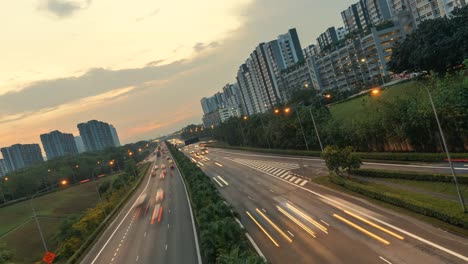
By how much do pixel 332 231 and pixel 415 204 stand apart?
313 inches

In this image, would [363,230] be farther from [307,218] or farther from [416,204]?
[307,218]

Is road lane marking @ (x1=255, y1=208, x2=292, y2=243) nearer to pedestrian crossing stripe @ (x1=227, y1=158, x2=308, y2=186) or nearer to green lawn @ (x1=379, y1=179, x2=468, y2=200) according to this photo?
pedestrian crossing stripe @ (x1=227, y1=158, x2=308, y2=186)

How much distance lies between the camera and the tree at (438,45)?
2517 inches

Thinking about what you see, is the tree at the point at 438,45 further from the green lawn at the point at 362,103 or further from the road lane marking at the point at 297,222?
the road lane marking at the point at 297,222

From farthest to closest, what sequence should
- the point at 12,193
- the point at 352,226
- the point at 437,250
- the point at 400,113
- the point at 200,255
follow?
the point at 12,193 < the point at 400,113 < the point at 200,255 < the point at 352,226 < the point at 437,250

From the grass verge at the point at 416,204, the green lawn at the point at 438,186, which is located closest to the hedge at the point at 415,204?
the grass verge at the point at 416,204

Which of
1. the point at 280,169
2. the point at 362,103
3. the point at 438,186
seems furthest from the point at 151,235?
the point at 362,103

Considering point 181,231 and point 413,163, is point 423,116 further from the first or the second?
point 181,231

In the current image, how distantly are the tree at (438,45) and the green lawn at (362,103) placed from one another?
497 cm

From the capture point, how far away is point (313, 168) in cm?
6481

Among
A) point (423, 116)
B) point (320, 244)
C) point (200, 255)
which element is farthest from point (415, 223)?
point (423, 116)

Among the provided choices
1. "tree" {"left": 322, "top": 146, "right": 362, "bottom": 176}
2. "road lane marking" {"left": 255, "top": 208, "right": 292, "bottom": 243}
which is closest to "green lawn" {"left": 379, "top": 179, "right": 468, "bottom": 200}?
"tree" {"left": 322, "top": 146, "right": 362, "bottom": 176}

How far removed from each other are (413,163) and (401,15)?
9675 cm

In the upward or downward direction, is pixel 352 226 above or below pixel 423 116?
below
